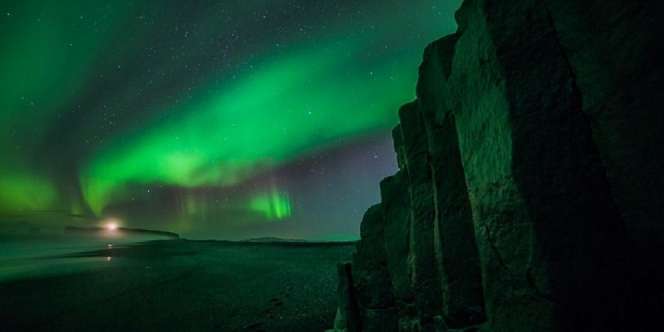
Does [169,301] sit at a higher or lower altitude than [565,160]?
lower

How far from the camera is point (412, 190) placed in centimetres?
810

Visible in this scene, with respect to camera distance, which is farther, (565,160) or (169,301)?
(169,301)

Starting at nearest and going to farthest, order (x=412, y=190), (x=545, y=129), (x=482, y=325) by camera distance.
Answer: (x=545, y=129) < (x=482, y=325) < (x=412, y=190)

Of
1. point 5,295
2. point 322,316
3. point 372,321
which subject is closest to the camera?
point 372,321

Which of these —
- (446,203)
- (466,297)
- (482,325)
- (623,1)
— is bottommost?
(482,325)

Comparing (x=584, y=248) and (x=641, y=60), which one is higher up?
(x=641, y=60)

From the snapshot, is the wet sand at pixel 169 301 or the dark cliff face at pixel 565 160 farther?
the wet sand at pixel 169 301

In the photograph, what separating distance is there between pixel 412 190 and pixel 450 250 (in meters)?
2.40

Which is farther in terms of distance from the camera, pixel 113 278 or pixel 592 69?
pixel 113 278

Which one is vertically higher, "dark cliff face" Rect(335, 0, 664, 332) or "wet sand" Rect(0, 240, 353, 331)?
"dark cliff face" Rect(335, 0, 664, 332)

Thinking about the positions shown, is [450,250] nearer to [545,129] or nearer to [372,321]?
[545,129]

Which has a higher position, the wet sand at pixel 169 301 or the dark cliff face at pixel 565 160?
the dark cliff face at pixel 565 160

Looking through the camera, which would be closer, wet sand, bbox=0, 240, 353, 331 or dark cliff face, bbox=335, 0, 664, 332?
dark cliff face, bbox=335, 0, 664, 332

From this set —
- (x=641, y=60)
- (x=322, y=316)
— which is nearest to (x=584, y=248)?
(x=641, y=60)
